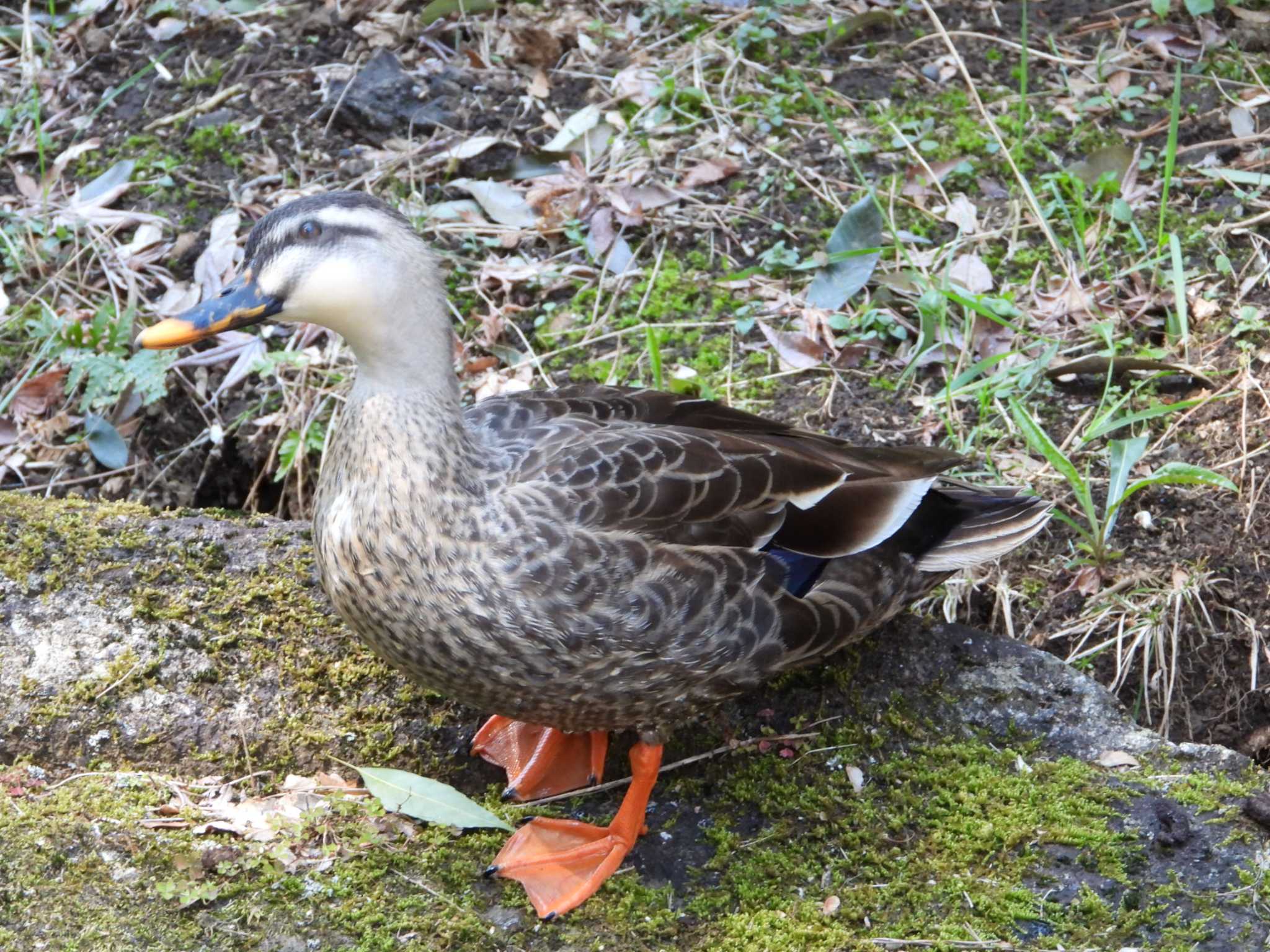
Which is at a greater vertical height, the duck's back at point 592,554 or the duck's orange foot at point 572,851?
the duck's back at point 592,554

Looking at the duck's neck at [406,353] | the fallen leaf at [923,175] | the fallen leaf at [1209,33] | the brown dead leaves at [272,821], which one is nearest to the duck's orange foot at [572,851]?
the brown dead leaves at [272,821]

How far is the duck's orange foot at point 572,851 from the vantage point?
279 cm

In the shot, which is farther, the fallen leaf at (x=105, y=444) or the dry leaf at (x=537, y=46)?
the dry leaf at (x=537, y=46)

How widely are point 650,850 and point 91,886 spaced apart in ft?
3.82

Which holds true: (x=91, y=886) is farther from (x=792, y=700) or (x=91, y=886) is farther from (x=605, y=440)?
(x=792, y=700)

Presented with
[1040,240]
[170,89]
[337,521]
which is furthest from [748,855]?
[170,89]

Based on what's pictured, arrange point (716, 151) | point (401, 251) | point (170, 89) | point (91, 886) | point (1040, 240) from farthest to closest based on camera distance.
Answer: point (170, 89)
point (716, 151)
point (1040, 240)
point (401, 251)
point (91, 886)

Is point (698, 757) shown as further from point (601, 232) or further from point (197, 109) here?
point (197, 109)

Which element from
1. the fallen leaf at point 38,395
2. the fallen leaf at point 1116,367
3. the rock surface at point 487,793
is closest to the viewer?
the rock surface at point 487,793

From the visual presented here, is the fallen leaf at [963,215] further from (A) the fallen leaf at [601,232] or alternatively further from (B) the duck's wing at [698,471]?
(B) the duck's wing at [698,471]

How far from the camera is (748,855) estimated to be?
9.62ft

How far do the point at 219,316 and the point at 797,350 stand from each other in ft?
7.01

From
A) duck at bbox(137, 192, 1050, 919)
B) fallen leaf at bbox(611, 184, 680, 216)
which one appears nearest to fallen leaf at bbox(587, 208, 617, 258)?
fallen leaf at bbox(611, 184, 680, 216)

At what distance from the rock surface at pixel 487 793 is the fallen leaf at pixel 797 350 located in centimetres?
117
